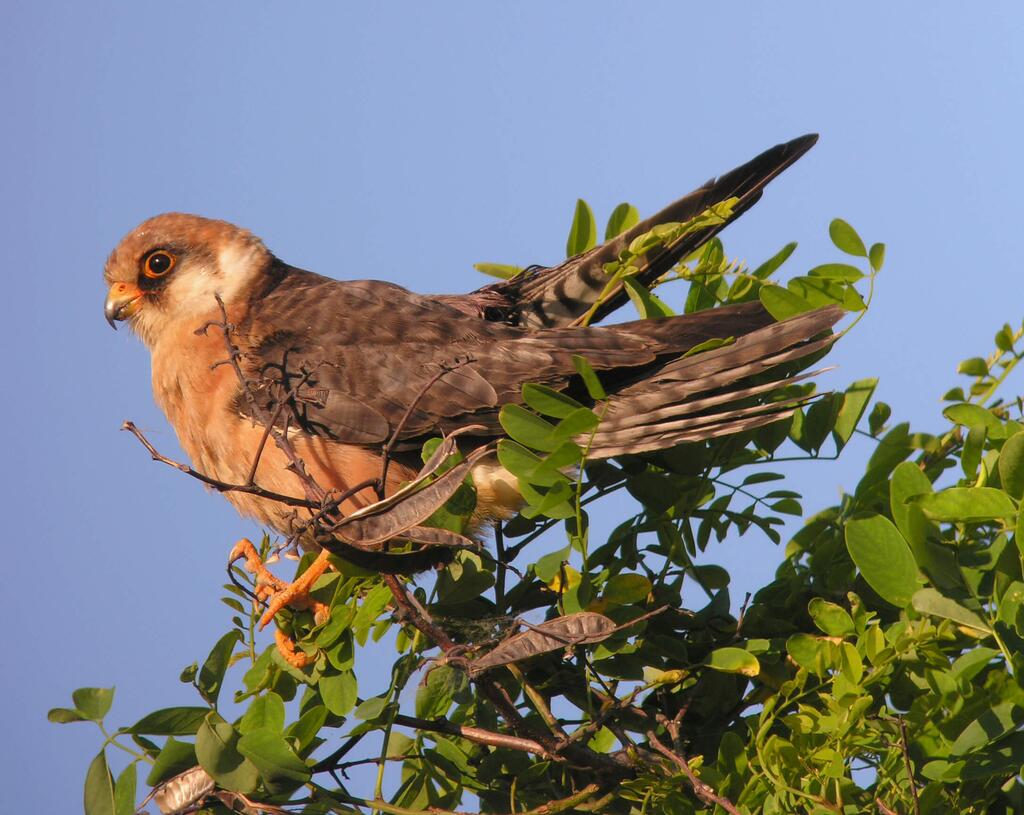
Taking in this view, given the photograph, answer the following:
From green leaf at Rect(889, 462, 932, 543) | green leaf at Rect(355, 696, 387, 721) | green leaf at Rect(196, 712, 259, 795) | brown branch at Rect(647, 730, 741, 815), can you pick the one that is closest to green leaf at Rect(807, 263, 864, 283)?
green leaf at Rect(889, 462, 932, 543)

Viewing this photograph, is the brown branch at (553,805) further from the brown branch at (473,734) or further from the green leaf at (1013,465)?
the green leaf at (1013,465)

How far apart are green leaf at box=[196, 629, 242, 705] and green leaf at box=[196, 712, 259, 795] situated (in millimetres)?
74

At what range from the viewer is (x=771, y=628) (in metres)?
2.03

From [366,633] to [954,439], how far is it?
3.94 feet

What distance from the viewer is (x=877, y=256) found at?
2.16 meters

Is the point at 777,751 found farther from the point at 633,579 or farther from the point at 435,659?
the point at 435,659

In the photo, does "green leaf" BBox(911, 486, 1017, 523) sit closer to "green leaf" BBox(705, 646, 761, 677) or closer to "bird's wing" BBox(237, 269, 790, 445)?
"green leaf" BBox(705, 646, 761, 677)

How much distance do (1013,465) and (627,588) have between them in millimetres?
647

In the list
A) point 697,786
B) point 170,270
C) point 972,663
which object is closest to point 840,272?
point 972,663

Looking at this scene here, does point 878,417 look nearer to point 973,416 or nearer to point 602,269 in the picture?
point 973,416

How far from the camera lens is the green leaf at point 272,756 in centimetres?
178

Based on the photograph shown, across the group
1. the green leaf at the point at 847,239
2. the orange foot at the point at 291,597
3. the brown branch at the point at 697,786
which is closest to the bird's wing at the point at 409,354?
the green leaf at the point at 847,239

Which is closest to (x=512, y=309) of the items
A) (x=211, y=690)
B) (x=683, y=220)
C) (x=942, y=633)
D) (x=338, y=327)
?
(x=338, y=327)

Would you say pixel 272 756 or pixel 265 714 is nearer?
pixel 272 756
